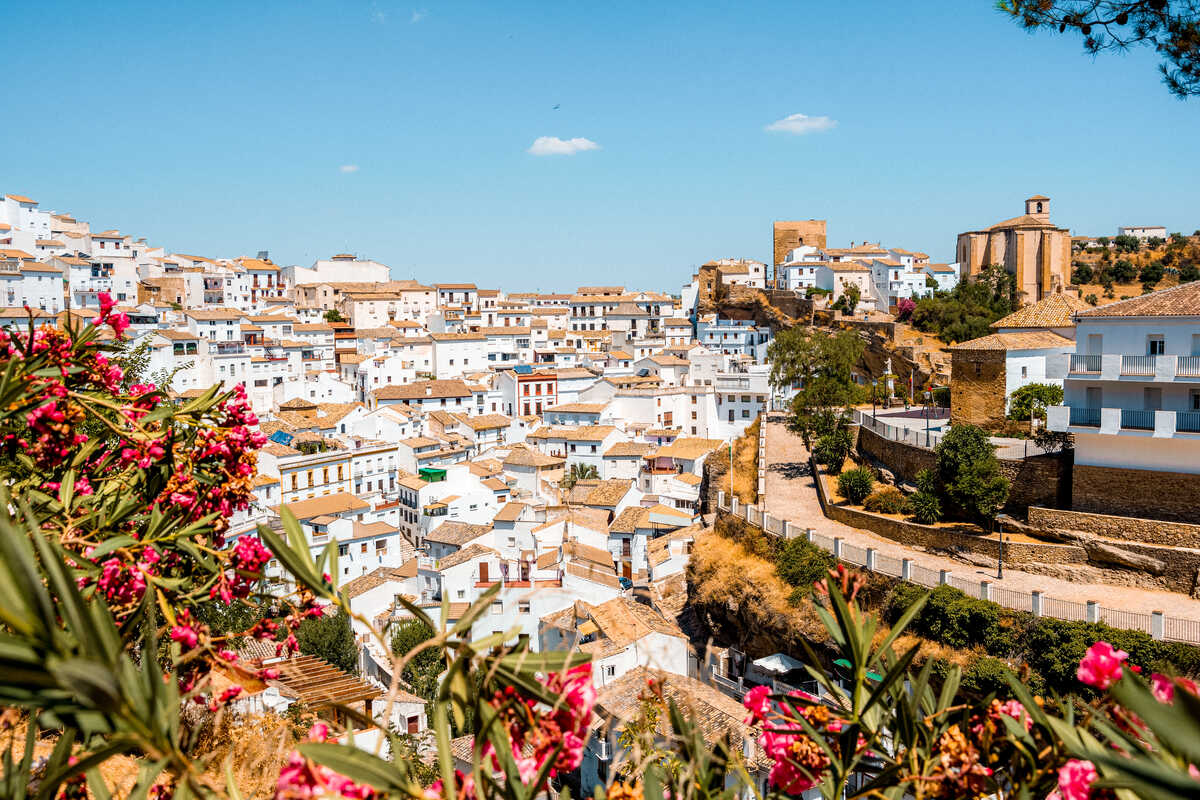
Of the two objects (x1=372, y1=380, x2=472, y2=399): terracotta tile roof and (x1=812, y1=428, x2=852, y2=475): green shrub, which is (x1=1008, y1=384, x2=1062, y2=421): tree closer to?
(x1=812, y1=428, x2=852, y2=475): green shrub

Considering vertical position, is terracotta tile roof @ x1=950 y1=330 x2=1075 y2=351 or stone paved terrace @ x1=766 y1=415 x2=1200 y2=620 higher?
terracotta tile roof @ x1=950 y1=330 x2=1075 y2=351

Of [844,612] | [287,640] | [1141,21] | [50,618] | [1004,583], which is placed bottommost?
[1004,583]

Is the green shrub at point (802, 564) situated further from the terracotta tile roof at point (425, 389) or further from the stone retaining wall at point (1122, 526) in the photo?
the terracotta tile roof at point (425, 389)

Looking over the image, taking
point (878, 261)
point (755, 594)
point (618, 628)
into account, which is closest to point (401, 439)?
point (618, 628)

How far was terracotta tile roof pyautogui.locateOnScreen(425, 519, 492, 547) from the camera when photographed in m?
33.9

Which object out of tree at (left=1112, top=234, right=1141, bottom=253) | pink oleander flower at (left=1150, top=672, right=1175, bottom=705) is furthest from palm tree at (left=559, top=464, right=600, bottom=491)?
tree at (left=1112, top=234, right=1141, bottom=253)

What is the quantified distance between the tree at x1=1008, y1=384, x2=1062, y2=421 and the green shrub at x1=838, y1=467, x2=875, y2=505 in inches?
153

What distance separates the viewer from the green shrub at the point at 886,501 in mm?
21078

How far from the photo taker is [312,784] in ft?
6.73

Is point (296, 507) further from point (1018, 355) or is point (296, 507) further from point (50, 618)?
point (50, 618)

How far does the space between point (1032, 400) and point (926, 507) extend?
184 inches

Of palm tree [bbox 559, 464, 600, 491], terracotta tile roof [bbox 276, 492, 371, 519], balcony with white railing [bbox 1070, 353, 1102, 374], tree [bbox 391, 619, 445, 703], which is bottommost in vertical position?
tree [bbox 391, 619, 445, 703]

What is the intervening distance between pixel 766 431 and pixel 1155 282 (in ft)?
118

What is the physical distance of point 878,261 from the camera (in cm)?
6512
